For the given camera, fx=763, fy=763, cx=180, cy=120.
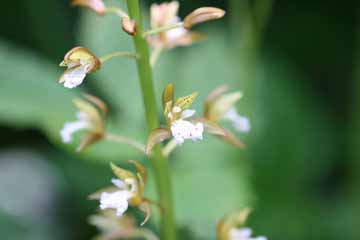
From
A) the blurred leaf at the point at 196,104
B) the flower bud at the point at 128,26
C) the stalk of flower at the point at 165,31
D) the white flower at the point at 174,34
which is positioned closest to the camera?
the flower bud at the point at 128,26

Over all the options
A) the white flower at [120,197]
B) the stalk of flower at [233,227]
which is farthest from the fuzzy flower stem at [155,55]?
the stalk of flower at [233,227]

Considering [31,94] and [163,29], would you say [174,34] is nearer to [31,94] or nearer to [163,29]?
[163,29]

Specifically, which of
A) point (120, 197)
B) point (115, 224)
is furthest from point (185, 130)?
point (115, 224)

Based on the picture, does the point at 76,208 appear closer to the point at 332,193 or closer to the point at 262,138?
the point at 262,138

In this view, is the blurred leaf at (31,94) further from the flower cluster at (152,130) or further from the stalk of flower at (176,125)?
the stalk of flower at (176,125)

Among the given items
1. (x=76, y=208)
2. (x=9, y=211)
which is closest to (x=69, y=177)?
(x=76, y=208)
